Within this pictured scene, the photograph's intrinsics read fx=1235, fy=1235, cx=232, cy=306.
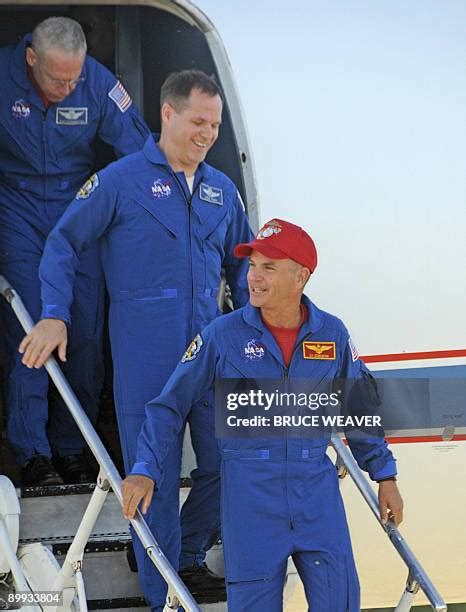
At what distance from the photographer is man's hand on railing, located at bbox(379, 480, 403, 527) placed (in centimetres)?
339

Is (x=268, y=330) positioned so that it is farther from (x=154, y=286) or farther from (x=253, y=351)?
(x=154, y=286)

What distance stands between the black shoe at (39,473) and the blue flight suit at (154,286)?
0.40 m

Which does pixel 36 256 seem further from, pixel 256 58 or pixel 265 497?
pixel 265 497

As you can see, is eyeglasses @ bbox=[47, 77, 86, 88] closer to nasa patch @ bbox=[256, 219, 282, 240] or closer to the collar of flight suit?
nasa patch @ bbox=[256, 219, 282, 240]

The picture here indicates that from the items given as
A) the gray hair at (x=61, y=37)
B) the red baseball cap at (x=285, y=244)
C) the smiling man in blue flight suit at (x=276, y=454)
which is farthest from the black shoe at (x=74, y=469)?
the gray hair at (x=61, y=37)

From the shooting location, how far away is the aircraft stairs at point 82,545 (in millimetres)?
3373

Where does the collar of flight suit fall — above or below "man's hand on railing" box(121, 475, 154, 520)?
above

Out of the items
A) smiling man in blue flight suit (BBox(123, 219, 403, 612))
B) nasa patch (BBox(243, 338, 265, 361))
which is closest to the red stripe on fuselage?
smiling man in blue flight suit (BBox(123, 219, 403, 612))

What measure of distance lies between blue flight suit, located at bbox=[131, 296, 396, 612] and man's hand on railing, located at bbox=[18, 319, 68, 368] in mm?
465

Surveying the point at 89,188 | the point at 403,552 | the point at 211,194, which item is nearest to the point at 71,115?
the point at 89,188

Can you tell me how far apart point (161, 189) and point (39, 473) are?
3.45 ft

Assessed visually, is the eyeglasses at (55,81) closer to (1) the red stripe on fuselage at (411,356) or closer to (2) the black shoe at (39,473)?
(2) the black shoe at (39,473)

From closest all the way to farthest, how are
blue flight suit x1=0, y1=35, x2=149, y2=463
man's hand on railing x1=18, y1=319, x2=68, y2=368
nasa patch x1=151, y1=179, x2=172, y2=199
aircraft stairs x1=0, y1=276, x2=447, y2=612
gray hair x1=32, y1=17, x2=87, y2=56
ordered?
aircraft stairs x1=0, y1=276, x2=447, y2=612, man's hand on railing x1=18, y1=319, x2=68, y2=368, nasa patch x1=151, y1=179, x2=172, y2=199, gray hair x1=32, y1=17, x2=87, y2=56, blue flight suit x1=0, y1=35, x2=149, y2=463

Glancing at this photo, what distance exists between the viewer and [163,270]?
12.5 ft
